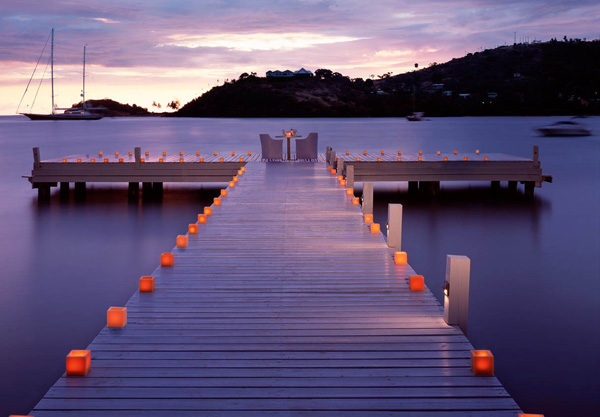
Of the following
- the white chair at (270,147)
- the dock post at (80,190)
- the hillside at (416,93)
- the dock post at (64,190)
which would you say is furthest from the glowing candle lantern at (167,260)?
the hillside at (416,93)

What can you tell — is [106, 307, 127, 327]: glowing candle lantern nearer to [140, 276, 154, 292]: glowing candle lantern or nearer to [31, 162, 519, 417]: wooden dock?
[31, 162, 519, 417]: wooden dock

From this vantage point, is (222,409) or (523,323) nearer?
(222,409)

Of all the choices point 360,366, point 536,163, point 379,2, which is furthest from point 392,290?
point 379,2

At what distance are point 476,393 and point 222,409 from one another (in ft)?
3.66

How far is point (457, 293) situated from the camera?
3.53 m

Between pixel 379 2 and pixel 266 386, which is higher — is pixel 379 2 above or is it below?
above

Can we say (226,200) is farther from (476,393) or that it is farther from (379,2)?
(379,2)

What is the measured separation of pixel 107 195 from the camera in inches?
598

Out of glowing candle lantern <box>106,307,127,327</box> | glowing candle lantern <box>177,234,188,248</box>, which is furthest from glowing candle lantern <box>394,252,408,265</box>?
glowing candle lantern <box>106,307,127,327</box>

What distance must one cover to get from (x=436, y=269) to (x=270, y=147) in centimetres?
655

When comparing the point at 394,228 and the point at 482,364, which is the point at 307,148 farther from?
the point at 482,364

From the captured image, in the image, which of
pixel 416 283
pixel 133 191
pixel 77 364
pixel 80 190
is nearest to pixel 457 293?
pixel 416 283

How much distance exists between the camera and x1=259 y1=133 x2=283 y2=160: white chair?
14.4 meters

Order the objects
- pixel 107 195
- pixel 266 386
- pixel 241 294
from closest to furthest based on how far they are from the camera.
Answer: pixel 266 386
pixel 241 294
pixel 107 195
